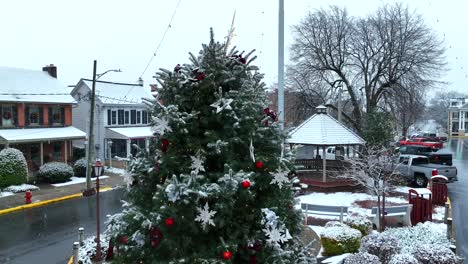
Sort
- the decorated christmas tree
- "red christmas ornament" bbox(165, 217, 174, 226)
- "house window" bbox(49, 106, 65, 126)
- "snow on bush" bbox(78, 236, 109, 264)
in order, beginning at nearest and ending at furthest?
"red christmas ornament" bbox(165, 217, 174, 226) → the decorated christmas tree → "snow on bush" bbox(78, 236, 109, 264) → "house window" bbox(49, 106, 65, 126)

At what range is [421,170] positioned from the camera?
887 inches

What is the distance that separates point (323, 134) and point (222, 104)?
61.3 ft

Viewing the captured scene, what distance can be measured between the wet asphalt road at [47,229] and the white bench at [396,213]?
365 inches

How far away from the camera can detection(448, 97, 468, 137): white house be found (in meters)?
78.3

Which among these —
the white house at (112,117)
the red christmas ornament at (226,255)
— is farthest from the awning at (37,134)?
the red christmas ornament at (226,255)

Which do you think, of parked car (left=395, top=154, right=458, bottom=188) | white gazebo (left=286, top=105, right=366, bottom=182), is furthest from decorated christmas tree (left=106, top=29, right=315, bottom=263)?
parked car (left=395, top=154, right=458, bottom=188)

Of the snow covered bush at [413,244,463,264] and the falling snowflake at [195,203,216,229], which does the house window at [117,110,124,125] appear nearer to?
the snow covered bush at [413,244,463,264]

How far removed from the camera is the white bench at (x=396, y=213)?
1402cm

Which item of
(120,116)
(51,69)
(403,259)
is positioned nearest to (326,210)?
(403,259)

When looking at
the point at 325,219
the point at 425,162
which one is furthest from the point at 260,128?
the point at 425,162

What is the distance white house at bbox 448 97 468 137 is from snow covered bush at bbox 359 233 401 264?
7814 cm

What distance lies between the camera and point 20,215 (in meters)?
17.9

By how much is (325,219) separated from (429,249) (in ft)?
21.4

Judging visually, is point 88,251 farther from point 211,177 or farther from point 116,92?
point 116,92
